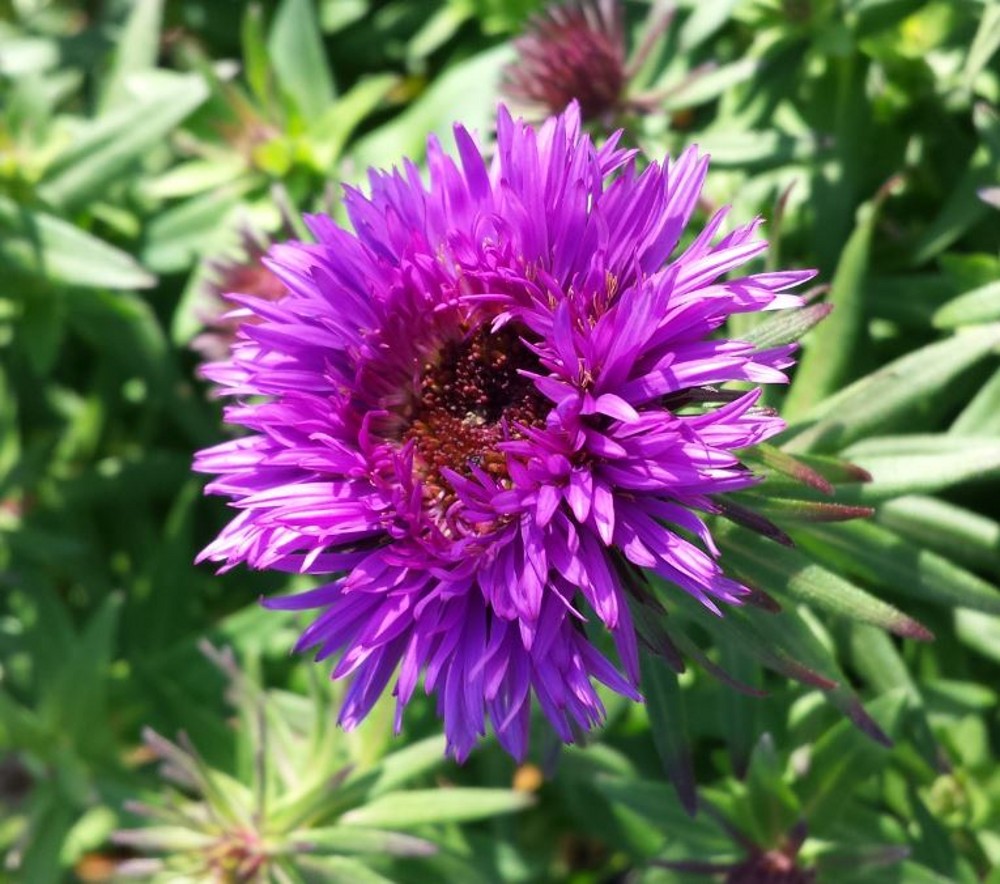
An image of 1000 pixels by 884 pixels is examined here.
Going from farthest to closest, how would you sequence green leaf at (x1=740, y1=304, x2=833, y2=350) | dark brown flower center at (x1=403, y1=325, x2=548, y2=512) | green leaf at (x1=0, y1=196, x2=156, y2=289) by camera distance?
green leaf at (x1=0, y1=196, x2=156, y2=289), dark brown flower center at (x1=403, y1=325, x2=548, y2=512), green leaf at (x1=740, y1=304, x2=833, y2=350)

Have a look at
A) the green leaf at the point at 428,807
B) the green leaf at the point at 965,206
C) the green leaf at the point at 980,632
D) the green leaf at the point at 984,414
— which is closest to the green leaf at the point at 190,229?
the green leaf at the point at 428,807

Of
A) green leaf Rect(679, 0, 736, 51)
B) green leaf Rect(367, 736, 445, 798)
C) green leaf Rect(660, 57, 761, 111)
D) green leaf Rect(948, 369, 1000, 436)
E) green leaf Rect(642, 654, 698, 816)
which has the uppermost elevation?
green leaf Rect(679, 0, 736, 51)

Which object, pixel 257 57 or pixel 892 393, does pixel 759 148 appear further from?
pixel 257 57

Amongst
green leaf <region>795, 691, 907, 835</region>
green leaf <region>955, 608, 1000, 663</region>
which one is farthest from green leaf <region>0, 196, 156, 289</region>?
green leaf <region>955, 608, 1000, 663</region>

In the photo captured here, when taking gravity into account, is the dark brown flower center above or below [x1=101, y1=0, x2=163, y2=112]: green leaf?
below

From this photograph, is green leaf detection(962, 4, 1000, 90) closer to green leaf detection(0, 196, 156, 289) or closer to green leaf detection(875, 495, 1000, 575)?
green leaf detection(875, 495, 1000, 575)

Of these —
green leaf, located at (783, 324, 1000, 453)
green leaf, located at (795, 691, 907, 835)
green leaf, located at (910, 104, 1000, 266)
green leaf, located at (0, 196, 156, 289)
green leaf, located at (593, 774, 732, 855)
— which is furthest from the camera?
green leaf, located at (0, 196, 156, 289)

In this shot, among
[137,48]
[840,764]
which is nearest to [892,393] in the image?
[840,764]
